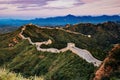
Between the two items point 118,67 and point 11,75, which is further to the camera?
point 118,67

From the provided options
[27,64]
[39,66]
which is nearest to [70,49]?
[39,66]

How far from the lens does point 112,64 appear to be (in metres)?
61.5

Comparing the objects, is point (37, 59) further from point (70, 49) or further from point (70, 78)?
point (70, 78)

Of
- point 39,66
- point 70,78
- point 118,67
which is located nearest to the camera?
point 118,67

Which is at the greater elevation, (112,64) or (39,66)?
(112,64)

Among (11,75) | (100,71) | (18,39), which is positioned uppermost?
(11,75)

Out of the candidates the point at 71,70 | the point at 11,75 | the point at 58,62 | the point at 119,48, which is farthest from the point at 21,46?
the point at 11,75

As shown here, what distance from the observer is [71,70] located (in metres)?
85.8

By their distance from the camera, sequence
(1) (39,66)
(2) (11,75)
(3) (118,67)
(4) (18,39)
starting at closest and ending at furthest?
(2) (11,75) → (3) (118,67) → (1) (39,66) → (4) (18,39)

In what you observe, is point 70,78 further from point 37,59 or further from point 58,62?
point 37,59

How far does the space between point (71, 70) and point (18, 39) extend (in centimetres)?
10289

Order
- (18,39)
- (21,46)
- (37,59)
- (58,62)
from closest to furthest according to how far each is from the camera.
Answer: (58,62) → (37,59) → (21,46) → (18,39)

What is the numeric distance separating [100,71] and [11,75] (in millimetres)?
51149

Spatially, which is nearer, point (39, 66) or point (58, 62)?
point (58, 62)
